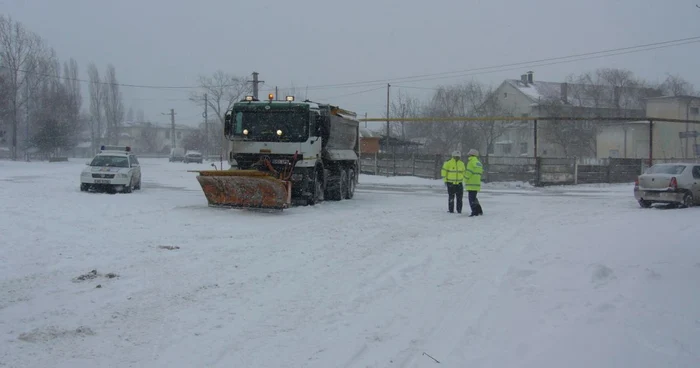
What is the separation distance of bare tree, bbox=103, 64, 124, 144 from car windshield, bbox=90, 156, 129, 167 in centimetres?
7320

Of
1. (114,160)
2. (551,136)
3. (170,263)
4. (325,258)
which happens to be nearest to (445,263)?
(325,258)

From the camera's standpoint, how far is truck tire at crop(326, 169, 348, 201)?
1952 centimetres

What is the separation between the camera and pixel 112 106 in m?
93.2

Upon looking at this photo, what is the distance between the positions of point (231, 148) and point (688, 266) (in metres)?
12.3

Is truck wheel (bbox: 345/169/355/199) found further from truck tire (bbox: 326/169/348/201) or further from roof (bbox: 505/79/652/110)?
roof (bbox: 505/79/652/110)

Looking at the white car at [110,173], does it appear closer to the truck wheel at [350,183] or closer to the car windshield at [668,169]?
the truck wheel at [350,183]

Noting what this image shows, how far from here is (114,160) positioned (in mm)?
22109

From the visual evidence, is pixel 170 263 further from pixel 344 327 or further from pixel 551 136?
pixel 551 136

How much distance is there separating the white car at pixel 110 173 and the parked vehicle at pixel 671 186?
55.4 feet

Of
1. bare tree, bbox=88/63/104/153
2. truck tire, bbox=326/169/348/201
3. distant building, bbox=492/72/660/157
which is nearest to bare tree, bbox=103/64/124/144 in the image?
bare tree, bbox=88/63/104/153

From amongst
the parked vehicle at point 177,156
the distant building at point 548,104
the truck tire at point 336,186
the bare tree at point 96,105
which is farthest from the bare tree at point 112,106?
the truck tire at point 336,186

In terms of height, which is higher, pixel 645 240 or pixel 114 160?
pixel 114 160

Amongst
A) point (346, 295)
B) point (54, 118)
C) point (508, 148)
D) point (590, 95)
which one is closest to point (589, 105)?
point (590, 95)

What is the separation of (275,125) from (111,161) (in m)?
8.40
